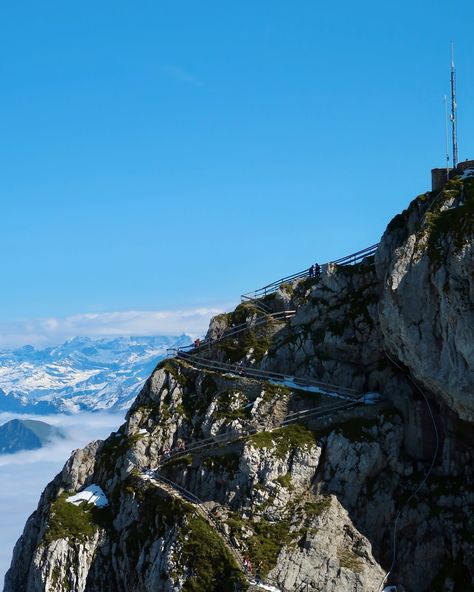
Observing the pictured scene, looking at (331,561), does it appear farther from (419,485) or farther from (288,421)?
(288,421)

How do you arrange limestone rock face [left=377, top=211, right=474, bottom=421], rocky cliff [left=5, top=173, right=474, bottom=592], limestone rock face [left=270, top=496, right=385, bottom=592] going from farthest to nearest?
1. rocky cliff [left=5, top=173, right=474, bottom=592]
2. limestone rock face [left=270, top=496, right=385, bottom=592]
3. limestone rock face [left=377, top=211, right=474, bottom=421]

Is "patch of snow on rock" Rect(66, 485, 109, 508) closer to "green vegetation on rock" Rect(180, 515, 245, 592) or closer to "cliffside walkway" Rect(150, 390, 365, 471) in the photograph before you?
"cliffside walkway" Rect(150, 390, 365, 471)

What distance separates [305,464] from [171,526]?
1189 cm

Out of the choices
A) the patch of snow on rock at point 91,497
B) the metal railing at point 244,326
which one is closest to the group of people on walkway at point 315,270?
the metal railing at point 244,326

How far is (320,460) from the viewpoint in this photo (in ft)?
270

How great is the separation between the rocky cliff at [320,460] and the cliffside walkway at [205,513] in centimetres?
15

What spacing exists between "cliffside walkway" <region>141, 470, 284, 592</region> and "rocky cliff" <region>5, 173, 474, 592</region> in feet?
0.50

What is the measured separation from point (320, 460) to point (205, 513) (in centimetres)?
1029

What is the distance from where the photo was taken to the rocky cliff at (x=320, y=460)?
76.2 m

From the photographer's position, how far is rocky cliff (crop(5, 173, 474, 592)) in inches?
3000

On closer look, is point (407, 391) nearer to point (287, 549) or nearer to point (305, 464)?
point (305, 464)

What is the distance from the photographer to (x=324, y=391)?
88.6 metres

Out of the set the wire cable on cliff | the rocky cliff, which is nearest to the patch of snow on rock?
the rocky cliff

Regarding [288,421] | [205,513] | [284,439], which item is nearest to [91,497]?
[205,513]
